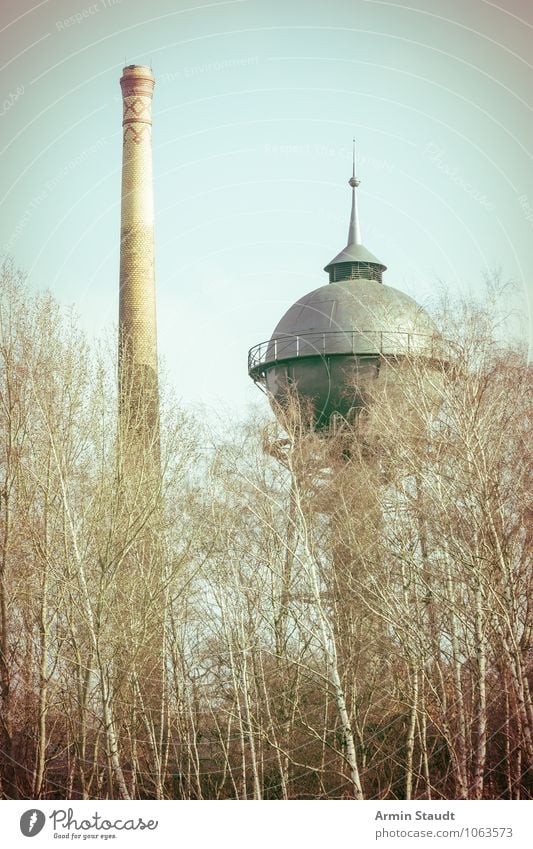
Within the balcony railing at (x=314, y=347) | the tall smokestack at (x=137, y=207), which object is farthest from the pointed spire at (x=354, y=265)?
the tall smokestack at (x=137, y=207)

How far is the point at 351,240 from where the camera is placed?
2386cm

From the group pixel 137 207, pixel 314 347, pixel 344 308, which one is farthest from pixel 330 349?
pixel 137 207

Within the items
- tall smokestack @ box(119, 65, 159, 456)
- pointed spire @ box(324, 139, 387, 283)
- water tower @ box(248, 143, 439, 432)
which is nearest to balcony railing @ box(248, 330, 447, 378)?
water tower @ box(248, 143, 439, 432)

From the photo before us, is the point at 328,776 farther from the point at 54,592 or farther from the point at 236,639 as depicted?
the point at 54,592

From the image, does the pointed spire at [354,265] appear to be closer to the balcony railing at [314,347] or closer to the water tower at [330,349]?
the water tower at [330,349]

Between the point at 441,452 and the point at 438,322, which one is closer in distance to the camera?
the point at 441,452

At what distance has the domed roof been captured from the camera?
773 inches

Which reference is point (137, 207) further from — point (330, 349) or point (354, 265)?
point (330, 349)

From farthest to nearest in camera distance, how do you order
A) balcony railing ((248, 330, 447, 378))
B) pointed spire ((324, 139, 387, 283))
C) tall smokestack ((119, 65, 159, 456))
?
pointed spire ((324, 139, 387, 283)) < tall smokestack ((119, 65, 159, 456)) < balcony railing ((248, 330, 447, 378))

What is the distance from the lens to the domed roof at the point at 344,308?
1964 centimetres

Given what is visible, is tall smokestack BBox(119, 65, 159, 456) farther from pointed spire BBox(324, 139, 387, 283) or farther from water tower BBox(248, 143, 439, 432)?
pointed spire BBox(324, 139, 387, 283)

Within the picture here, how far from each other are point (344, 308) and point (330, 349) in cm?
94

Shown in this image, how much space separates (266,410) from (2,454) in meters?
6.12
